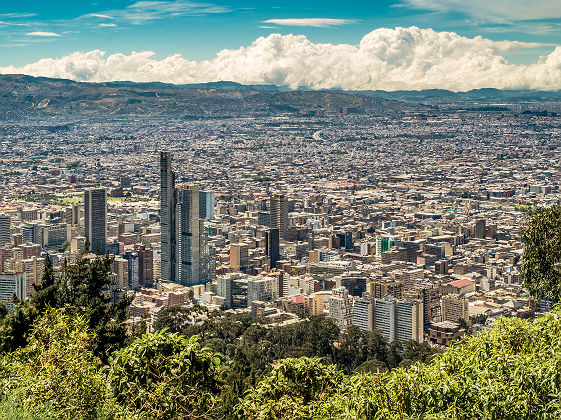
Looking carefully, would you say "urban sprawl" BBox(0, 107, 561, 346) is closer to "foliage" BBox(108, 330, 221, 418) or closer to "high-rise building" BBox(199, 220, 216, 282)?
"high-rise building" BBox(199, 220, 216, 282)

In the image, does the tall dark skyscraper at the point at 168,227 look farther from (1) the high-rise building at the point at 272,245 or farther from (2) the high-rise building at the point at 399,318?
(2) the high-rise building at the point at 399,318

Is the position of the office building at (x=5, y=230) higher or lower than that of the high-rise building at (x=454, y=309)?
higher

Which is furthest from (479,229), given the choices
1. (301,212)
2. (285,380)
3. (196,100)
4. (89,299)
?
(196,100)

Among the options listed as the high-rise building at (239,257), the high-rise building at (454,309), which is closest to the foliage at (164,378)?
the high-rise building at (454,309)

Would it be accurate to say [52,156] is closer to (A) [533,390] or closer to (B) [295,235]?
(B) [295,235]

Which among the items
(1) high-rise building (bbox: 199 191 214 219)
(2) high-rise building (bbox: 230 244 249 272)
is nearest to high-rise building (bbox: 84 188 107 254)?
(2) high-rise building (bbox: 230 244 249 272)

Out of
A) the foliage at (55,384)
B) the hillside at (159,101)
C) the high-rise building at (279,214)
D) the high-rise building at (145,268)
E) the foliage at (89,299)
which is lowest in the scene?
the high-rise building at (145,268)

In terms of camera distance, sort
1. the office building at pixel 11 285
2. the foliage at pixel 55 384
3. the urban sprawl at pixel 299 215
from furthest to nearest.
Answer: the urban sprawl at pixel 299 215
the office building at pixel 11 285
the foliage at pixel 55 384
